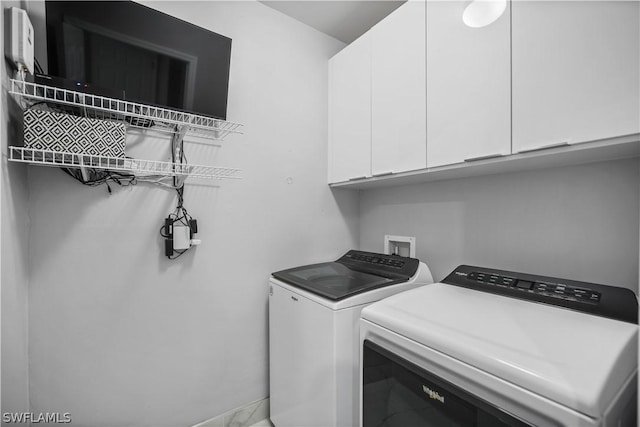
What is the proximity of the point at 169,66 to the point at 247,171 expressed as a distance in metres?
0.65

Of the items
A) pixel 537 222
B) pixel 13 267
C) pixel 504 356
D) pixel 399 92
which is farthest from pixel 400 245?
pixel 13 267

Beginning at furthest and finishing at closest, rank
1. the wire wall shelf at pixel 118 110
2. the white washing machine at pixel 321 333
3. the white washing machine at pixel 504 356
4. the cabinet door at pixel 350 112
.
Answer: the cabinet door at pixel 350 112 → the white washing machine at pixel 321 333 → the wire wall shelf at pixel 118 110 → the white washing machine at pixel 504 356

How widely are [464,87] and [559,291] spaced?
92 centimetres

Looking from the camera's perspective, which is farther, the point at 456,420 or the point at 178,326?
the point at 178,326

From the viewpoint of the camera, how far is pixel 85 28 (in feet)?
3.46

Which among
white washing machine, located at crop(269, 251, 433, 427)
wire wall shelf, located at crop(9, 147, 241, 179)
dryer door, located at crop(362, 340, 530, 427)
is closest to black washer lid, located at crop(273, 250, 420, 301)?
white washing machine, located at crop(269, 251, 433, 427)

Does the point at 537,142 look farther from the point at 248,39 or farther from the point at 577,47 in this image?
the point at 248,39

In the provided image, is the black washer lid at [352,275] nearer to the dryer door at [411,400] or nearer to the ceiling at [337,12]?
the dryer door at [411,400]

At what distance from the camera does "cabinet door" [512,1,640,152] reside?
0.81 metres

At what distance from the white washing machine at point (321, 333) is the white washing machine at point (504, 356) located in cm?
13

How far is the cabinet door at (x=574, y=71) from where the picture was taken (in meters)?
0.81

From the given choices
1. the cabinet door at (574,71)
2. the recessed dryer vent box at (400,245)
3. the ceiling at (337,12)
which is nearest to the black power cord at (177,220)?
the ceiling at (337,12)

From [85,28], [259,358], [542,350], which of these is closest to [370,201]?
[259,358]

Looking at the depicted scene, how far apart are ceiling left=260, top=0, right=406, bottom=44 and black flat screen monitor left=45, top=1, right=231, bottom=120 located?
0.68m
